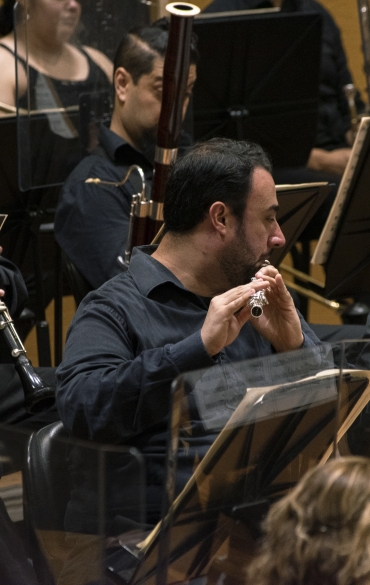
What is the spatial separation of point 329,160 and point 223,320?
77.0 inches

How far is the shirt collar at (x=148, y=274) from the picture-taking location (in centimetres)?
149

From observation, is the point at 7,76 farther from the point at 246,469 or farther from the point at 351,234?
the point at 246,469

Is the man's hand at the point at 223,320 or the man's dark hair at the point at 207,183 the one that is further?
the man's dark hair at the point at 207,183

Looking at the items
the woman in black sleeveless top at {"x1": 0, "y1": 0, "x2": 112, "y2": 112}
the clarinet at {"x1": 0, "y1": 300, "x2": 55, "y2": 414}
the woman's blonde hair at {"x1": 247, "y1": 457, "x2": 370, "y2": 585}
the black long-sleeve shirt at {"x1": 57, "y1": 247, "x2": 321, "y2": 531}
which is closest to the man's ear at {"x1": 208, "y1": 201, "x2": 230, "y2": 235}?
the black long-sleeve shirt at {"x1": 57, "y1": 247, "x2": 321, "y2": 531}

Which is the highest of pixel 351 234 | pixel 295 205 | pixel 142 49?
pixel 142 49

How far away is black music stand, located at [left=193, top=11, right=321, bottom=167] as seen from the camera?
257 centimetres

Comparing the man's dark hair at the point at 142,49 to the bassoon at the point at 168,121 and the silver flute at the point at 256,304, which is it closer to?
the bassoon at the point at 168,121

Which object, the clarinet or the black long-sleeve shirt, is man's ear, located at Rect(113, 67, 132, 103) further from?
the black long-sleeve shirt

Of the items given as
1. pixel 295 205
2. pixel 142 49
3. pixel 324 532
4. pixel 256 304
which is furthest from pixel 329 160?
pixel 324 532

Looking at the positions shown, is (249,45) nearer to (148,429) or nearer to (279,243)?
(279,243)

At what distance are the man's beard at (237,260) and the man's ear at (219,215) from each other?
0.03 metres

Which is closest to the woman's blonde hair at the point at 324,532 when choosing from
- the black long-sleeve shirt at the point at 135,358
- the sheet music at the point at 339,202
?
the black long-sleeve shirt at the point at 135,358

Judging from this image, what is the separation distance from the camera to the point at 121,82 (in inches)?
94.1

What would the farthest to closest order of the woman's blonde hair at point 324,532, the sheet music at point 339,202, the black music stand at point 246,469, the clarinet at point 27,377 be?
the sheet music at point 339,202, the clarinet at point 27,377, the black music stand at point 246,469, the woman's blonde hair at point 324,532
